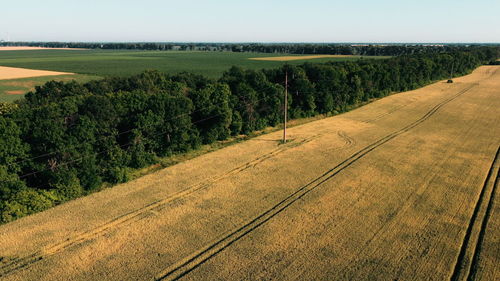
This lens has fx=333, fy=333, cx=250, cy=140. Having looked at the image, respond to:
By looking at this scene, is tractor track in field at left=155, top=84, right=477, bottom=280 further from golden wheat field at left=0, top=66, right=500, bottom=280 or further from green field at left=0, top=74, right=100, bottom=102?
green field at left=0, top=74, right=100, bottom=102

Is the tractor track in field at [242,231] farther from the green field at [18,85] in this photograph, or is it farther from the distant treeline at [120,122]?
the green field at [18,85]

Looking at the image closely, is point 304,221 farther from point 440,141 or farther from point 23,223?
point 440,141

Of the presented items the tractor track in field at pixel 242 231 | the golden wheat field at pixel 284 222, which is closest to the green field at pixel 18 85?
the golden wheat field at pixel 284 222

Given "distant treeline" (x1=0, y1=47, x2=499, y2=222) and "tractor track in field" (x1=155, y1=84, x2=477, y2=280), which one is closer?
"tractor track in field" (x1=155, y1=84, x2=477, y2=280)

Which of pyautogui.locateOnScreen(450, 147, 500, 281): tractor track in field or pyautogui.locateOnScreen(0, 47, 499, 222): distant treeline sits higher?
pyautogui.locateOnScreen(0, 47, 499, 222): distant treeline

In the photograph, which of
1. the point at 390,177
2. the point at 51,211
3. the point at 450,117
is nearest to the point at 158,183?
the point at 51,211

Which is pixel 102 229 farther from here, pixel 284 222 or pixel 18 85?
pixel 18 85

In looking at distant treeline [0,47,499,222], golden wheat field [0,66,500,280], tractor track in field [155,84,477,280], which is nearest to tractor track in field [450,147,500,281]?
golden wheat field [0,66,500,280]
